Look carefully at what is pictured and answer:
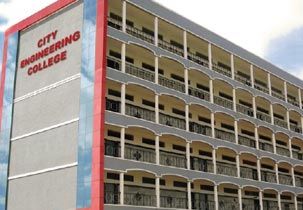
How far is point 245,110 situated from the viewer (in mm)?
47594

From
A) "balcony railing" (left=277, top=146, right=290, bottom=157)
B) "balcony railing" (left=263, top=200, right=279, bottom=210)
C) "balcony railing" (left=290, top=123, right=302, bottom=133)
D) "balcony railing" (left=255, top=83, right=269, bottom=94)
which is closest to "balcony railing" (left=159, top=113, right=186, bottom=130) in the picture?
"balcony railing" (left=255, top=83, right=269, bottom=94)

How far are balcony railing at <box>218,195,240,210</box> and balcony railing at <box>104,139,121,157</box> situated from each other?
550 inches

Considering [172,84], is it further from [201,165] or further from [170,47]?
[201,165]

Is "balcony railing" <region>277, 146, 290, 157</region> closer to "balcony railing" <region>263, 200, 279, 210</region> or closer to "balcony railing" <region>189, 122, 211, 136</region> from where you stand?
"balcony railing" <region>263, 200, 279, 210</region>

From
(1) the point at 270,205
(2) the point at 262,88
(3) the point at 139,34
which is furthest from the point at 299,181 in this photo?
(3) the point at 139,34

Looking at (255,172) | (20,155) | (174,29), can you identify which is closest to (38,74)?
(20,155)

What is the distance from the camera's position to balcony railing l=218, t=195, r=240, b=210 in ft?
141

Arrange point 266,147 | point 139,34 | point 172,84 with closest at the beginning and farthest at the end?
1. point 139,34
2. point 172,84
3. point 266,147

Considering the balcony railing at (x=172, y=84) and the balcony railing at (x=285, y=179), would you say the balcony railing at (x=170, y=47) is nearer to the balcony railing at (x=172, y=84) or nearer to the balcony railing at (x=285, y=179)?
the balcony railing at (x=172, y=84)

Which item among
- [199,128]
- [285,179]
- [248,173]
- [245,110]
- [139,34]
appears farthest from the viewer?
[285,179]

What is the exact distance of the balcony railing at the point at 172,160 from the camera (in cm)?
3716

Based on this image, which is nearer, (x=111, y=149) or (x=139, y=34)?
(x=111, y=149)

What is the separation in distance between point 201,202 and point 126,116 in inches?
473

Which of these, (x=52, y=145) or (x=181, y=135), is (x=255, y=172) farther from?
(x=52, y=145)
